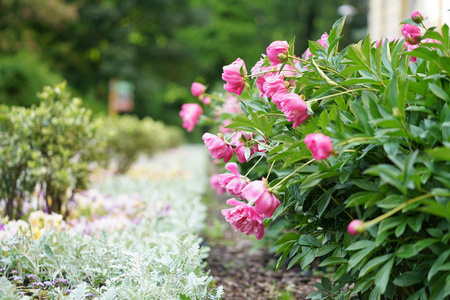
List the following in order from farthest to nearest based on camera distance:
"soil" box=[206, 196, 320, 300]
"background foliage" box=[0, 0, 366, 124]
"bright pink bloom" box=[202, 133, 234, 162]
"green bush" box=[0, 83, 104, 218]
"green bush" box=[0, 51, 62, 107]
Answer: "background foliage" box=[0, 0, 366, 124], "green bush" box=[0, 51, 62, 107], "green bush" box=[0, 83, 104, 218], "soil" box=[206, 196, 320, 300], "bright pink bloom" box=[202, 133, 234, 162]

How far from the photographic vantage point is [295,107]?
1428 mm

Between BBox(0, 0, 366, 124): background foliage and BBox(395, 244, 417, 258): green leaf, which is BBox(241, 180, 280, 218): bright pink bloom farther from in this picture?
BBox(0, 0, 366, 124): background foliage

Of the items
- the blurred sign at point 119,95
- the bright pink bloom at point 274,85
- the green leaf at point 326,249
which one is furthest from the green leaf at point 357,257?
the blurred sign at point 119,95

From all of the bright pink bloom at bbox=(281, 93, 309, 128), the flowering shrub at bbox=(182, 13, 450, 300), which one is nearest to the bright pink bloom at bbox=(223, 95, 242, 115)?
the flowering shrub at bbox=(182, 13, 450, 300)

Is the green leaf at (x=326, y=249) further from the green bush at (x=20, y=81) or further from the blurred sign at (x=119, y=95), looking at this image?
the blurred sign at (x=119, y=95)

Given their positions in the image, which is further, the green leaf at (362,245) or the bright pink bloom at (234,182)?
the bright pink bloom at (234,182)

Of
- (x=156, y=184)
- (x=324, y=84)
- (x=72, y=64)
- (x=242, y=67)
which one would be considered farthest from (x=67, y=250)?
(x=72, y=64)

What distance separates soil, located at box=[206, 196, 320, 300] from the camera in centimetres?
274

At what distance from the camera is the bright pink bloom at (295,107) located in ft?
4.68

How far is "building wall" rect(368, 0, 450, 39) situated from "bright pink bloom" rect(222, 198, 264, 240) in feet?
7.24

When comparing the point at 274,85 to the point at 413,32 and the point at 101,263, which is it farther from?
the point at 101,263

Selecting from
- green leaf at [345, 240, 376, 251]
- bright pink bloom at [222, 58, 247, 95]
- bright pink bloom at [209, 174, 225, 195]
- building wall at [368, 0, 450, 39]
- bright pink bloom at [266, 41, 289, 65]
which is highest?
building wall at [368, 0, 450, 39]

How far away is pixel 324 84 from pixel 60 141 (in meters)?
2.52

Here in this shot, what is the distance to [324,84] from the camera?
5.25 feet
